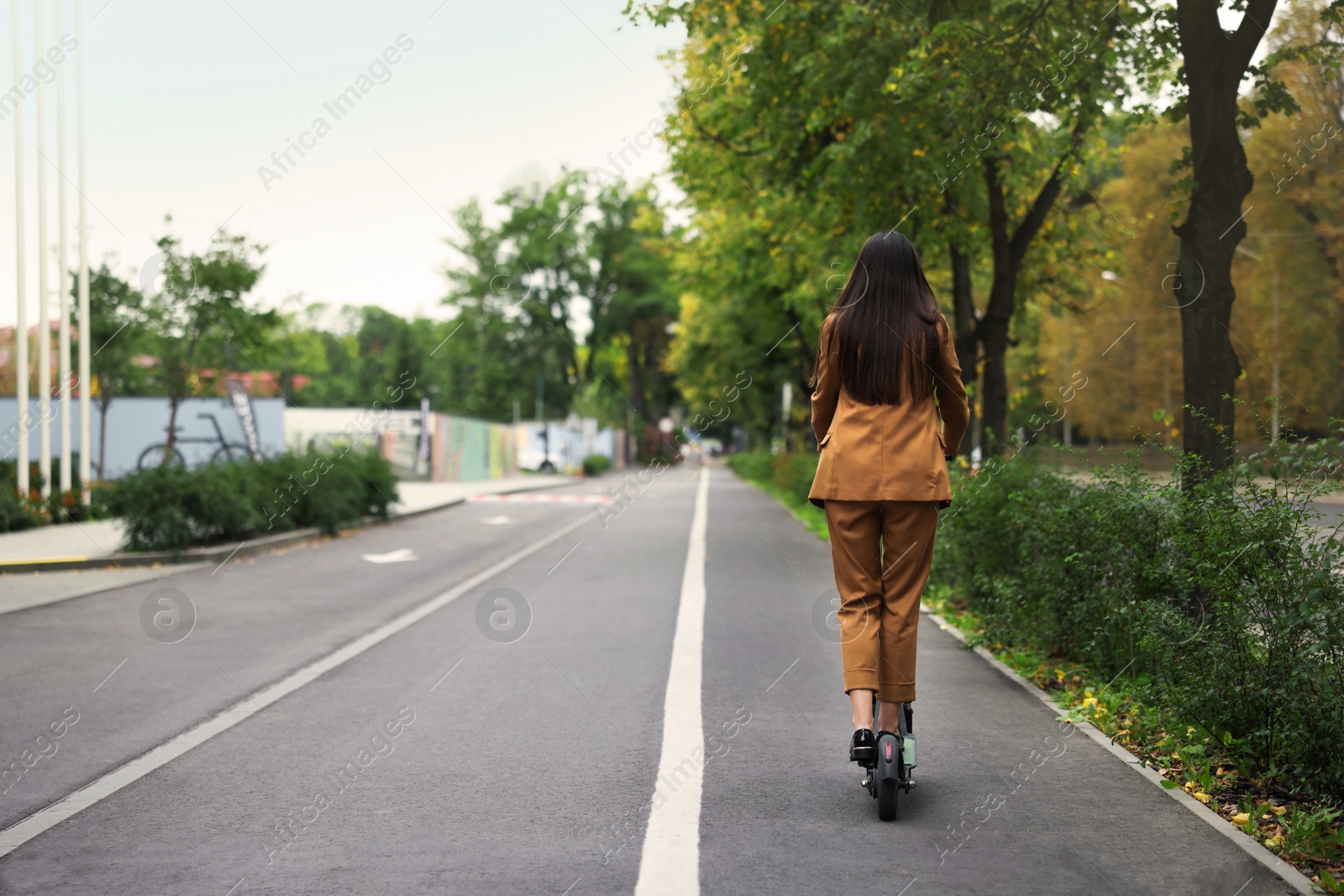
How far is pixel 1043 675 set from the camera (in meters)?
6.58

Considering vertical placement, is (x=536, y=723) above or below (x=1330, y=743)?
below

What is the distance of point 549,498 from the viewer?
32.1 metres

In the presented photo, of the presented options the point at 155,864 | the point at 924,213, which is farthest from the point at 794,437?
the point at 155,864

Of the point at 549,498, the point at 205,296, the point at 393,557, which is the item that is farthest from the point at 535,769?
the point at 549,498

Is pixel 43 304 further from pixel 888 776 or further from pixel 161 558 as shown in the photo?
pixel 888 776

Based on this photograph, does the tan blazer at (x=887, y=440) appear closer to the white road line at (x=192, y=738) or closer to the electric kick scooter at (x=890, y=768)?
the electric kick scooter at (x=890, y=768)

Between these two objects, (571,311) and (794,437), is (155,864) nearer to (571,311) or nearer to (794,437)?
(794,437)

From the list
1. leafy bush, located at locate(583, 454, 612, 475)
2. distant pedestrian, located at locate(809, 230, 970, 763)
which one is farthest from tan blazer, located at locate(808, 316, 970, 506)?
leafy bush, located at locate(583, 454, 612, 475)

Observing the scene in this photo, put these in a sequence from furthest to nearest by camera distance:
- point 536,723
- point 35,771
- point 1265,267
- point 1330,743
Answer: point 1265,267 < point 536,723 < point 35,771 < point 1330,743

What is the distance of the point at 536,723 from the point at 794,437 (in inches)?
1153

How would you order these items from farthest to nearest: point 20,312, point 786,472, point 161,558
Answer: point 786,472, point 20,312, point 161,558

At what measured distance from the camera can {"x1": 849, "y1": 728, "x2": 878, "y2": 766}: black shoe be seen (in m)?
4.02

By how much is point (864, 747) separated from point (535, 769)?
1375 millimetres

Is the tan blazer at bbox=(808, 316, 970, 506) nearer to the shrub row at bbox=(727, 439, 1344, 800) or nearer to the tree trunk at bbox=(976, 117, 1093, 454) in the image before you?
the shrub row at bbox=(727, 439, 1344, 800)
